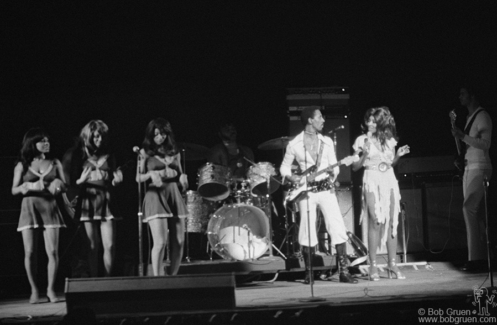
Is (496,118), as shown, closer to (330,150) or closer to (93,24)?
(330,150)

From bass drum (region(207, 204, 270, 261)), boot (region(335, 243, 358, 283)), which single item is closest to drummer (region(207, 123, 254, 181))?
bass drum (region(207, 204, 270, 261))

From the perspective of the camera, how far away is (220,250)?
29.8 feet

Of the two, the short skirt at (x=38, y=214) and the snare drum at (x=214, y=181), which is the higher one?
the snare drum at (x=214, y=181)

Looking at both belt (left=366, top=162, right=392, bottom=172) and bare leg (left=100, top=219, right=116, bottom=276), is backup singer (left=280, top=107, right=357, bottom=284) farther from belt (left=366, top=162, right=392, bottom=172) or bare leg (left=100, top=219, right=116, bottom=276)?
bare leg (left=100, top=219, right=116, bottom=276)

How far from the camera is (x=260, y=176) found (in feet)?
29.8

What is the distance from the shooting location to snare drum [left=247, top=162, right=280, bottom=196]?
9.07 metres

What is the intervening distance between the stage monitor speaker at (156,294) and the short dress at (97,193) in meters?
1.38

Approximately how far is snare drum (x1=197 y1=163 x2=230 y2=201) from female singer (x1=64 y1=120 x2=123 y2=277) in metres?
1.77

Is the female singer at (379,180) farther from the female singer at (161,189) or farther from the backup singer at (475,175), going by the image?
the female singer at (161,189)

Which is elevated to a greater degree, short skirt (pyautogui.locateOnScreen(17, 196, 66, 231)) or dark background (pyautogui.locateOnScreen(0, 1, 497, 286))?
dark background (pyautogui.locateOnScreen(0, 1, 497, 286))

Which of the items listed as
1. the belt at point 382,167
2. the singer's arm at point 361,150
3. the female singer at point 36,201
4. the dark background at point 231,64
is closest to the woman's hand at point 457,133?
the belt at point 382,167

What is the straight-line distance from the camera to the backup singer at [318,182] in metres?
8.24

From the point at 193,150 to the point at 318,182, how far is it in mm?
1879

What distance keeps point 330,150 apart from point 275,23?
2.87m
